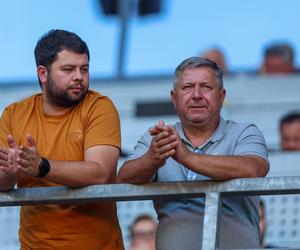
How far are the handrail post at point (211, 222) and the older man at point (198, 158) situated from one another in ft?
0.32

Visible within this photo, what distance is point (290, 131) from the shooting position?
9789mm

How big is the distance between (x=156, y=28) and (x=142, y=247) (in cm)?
358

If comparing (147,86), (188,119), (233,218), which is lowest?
(233,218)

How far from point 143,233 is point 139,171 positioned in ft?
11.0

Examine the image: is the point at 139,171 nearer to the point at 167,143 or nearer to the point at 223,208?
the point at 167,143

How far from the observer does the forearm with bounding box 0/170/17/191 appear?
5.78 m

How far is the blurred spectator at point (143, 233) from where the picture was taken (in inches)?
349

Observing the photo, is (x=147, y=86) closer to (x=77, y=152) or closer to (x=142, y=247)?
(x=142, y=247)

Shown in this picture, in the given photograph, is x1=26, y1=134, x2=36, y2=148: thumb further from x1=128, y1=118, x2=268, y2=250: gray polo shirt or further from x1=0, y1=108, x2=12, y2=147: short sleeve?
x1=128, y1=118, x2=268, y2=250: gray polo shirt

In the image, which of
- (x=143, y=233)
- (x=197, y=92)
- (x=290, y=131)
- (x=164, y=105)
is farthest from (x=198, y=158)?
(x=164, y=105)

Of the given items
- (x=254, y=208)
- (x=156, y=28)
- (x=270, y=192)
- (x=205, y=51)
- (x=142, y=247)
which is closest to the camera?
(x=270, y=192)

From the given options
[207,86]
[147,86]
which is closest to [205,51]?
[147,86]

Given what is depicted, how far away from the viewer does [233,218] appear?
18.8 ft

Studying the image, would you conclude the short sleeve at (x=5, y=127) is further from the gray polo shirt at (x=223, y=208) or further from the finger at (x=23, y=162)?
the gray polo shirt at (x=223, y=208)
